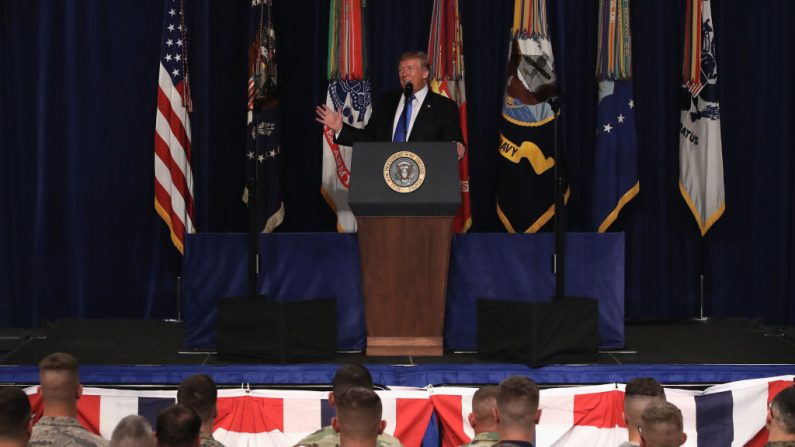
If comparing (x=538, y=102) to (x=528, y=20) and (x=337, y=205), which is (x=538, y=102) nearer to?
(x=528, y=20)

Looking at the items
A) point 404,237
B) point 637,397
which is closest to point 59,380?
point 637,397

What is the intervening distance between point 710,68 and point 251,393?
17.6 ft

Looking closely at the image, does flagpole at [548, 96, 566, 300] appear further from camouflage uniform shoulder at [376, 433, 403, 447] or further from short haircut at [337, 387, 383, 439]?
short haircut at [337, 387, 383, 439]

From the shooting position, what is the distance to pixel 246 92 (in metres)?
9.45

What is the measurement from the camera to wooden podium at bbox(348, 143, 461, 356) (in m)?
6.25

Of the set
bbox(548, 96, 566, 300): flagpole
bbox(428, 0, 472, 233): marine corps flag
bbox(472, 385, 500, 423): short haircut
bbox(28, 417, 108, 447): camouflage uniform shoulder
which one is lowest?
bbox(28, 417, 108, 447): camouflage uniform shoulder

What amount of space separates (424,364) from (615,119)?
3714mm

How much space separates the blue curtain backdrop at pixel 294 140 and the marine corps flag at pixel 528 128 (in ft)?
1.41

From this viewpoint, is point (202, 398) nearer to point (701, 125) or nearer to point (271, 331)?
point (271, 331)

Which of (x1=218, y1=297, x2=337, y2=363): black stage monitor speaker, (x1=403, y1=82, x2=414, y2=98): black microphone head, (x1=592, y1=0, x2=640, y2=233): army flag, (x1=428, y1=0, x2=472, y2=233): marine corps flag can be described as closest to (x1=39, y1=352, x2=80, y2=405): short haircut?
(x1=218, y1=297, x2=337, y2=363): black stage monitor speaker

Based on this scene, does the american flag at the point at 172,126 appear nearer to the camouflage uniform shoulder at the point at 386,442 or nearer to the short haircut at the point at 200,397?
the short haircut at the point at 200,397

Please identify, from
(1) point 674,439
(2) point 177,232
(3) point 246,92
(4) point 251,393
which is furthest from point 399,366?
(3) point 246,92

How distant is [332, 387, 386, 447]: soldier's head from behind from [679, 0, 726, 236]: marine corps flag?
6.30 meters

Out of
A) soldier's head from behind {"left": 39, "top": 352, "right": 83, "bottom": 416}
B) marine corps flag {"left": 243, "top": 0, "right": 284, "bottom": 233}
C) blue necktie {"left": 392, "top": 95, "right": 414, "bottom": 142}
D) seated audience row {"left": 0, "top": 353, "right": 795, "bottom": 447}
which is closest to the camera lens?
seated audience row {"left": 0, "top": 353, "right": 795, "bottom": 447}
